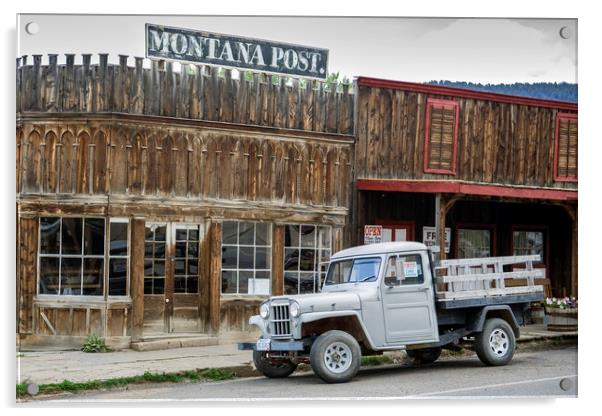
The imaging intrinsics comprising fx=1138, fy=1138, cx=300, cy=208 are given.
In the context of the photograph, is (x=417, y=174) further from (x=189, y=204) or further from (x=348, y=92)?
(x=189, y=204)

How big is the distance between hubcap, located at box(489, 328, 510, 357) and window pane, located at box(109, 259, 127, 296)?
4959mm

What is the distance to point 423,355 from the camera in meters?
15.3

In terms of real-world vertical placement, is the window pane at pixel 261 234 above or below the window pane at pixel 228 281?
above

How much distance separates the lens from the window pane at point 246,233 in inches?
642

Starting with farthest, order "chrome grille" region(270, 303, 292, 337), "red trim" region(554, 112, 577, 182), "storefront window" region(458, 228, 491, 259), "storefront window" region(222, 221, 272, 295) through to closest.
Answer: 1. "storefront window" region(458, 228, 491, 259)
2. "storefront window" region(222, 221, 272, 295)
3. "red trim" region(554, 112, 577, 182)
4. "chrome grille" region(270, 303, 292, 337)

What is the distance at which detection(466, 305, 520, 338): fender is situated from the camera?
14.9 meters

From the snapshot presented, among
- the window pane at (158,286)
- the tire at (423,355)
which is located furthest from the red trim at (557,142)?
the window pane at (158,286)

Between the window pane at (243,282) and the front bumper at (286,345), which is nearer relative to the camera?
the front bumper at (286,345)

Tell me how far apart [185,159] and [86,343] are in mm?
2871

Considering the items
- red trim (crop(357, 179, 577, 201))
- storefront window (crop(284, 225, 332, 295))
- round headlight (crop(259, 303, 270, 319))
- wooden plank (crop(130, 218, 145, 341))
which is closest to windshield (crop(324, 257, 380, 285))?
round headlight (crop(259, 303, 270, 319))

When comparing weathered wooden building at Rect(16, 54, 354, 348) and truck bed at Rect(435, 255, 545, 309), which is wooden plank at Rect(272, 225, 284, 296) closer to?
weathered wooden building at Rect(16, 54, 354, 348)

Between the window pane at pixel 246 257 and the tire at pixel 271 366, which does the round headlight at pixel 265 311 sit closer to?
the tire at pixel 271 366

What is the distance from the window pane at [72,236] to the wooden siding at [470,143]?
13.5 feet

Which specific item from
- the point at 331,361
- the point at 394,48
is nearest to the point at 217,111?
the point at 394,48
